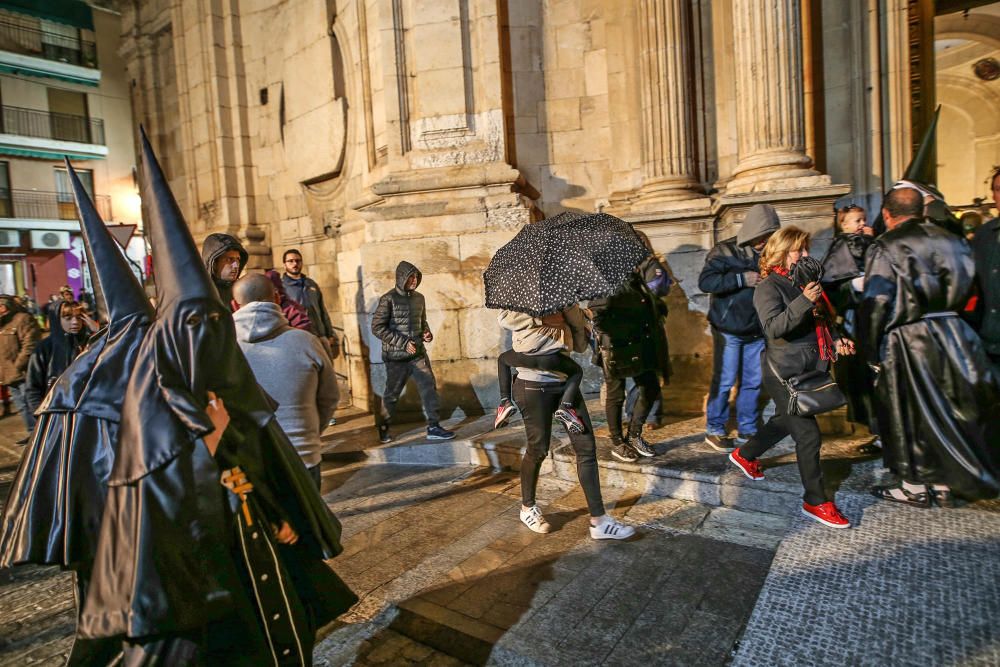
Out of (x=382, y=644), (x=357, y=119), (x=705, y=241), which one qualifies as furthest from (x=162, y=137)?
(x=382, y=644)

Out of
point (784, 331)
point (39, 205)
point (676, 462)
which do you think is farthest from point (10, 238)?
point (784, 331)

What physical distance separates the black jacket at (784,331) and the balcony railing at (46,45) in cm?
3268

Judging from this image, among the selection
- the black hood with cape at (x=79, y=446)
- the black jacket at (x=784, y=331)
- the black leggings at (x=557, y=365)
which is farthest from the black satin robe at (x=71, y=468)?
the black jacket at (x=784, y=331)

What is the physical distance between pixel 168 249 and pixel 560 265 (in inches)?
83.8

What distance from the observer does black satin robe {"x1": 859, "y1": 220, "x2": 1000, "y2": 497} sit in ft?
11.1

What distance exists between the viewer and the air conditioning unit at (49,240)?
26.1m

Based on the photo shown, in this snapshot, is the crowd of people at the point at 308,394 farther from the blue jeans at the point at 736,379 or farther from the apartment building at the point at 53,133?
the apartment building at the point at 53,133

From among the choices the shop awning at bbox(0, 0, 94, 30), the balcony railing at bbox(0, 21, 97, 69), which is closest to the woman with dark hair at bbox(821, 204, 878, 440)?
the shop awning at bbox(0, 0, 94, 30)

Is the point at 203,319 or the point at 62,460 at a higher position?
the point at 203,319

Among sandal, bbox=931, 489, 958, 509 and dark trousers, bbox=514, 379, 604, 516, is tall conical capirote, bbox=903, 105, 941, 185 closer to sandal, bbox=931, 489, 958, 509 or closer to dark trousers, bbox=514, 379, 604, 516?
sandal, bbox=931, 489, 958, 509

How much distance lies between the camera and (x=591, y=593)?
9.76ft

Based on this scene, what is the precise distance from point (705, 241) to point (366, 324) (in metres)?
3.98

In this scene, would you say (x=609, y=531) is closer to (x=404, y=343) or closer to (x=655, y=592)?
(x=655, y=592)

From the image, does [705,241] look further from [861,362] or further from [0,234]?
[0,234]
